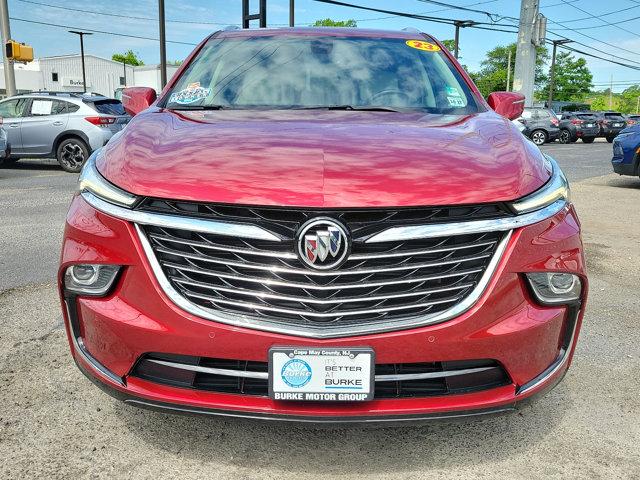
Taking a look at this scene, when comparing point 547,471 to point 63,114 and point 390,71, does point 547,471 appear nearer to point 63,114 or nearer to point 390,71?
point 390,71

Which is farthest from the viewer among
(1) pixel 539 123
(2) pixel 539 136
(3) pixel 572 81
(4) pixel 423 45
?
(3) pixel 572 81

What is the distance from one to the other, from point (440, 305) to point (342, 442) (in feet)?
2.53

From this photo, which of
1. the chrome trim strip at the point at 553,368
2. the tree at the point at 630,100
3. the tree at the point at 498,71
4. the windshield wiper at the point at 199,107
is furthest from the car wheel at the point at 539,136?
the tree at the point at 630,100

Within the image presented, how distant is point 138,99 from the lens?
136 inches

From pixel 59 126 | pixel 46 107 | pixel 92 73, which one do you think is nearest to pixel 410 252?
pixel 59 126

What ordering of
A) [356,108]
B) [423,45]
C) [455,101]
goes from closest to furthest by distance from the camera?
1. [356,108]
2. [455,101]
3. [423,45]

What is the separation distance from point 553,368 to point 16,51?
1735 centimetres

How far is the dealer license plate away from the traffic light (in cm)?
1702

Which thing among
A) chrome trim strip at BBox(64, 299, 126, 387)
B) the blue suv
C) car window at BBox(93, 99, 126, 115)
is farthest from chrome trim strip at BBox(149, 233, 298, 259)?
car window at BBox(93, 99, 126, 115)

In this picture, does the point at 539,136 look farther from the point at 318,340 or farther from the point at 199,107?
the point at 318,340

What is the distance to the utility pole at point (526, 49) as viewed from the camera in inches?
1019

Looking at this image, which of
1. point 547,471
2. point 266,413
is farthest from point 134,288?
point 547,471

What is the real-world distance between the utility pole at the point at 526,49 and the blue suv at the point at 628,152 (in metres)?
16.1

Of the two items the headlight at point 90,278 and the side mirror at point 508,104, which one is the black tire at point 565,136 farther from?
the headlight at point 90,278
